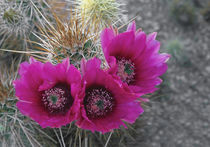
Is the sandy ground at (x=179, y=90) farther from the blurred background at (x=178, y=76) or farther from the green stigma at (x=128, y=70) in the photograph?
the green stigma at (x=128, y=70)

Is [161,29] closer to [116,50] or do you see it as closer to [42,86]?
[116,50]

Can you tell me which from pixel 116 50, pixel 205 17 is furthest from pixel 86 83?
pixel 205 17

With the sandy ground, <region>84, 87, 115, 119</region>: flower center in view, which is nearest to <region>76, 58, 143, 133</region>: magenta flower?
<region>84, 87, 115, 119</region>: flower center

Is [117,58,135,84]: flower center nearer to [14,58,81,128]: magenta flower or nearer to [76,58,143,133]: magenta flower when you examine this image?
[76,58,143,133]: magenta flower

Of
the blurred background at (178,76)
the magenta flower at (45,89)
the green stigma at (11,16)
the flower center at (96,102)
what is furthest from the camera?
the blurred background at (178,76)

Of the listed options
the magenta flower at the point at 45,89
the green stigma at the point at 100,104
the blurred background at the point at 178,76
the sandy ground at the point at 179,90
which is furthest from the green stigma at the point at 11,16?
the sandy ground at the point at 179,90

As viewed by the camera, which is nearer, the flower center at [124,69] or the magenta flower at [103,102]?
the magenta flower at [103,102]

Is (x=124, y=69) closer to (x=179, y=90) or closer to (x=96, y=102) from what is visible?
(x=96, y=102)

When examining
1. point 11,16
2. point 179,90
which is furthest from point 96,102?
point 179,90

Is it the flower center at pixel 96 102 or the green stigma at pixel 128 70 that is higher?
the green stigma at pixel 128 70
